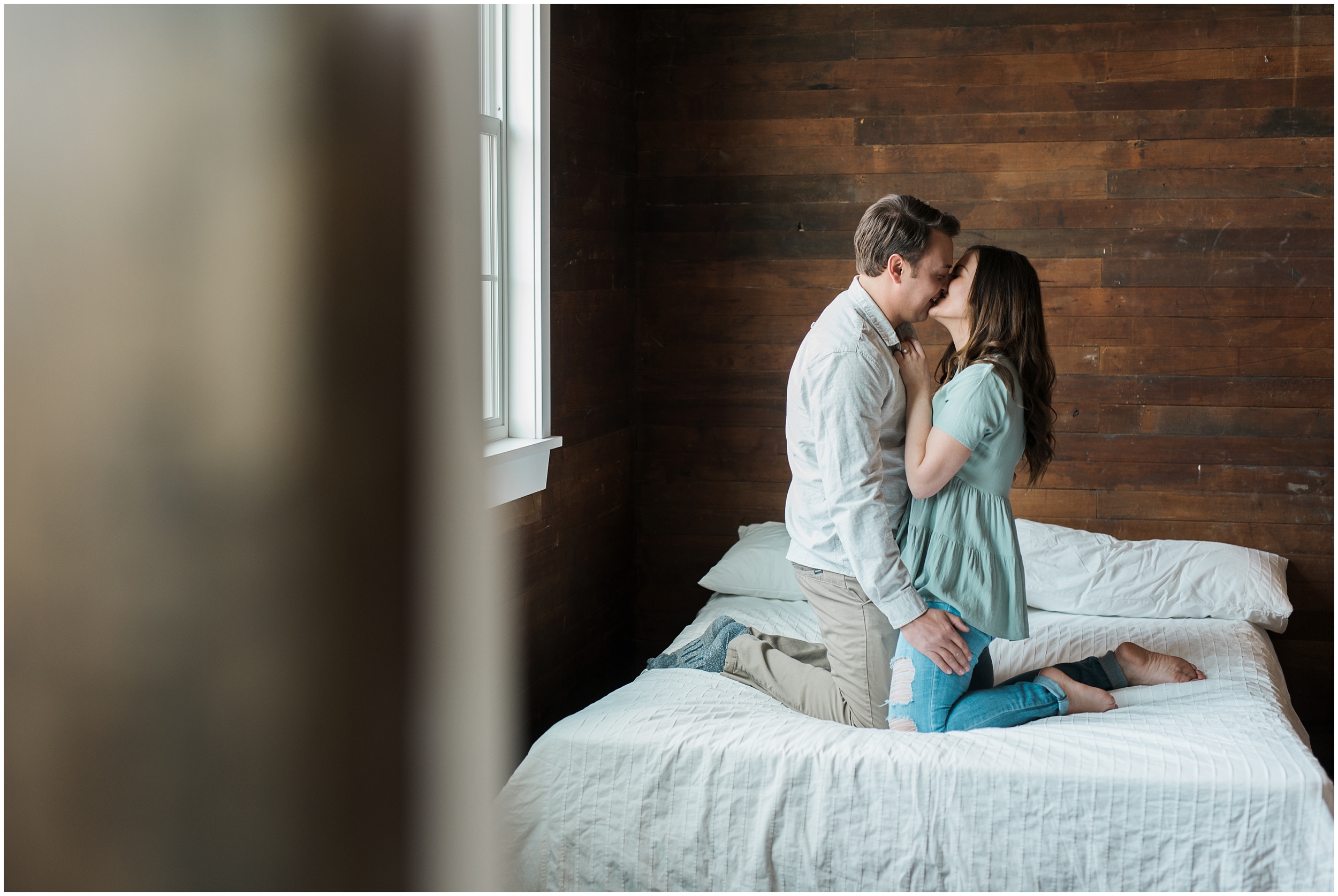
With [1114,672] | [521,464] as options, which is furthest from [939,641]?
[521,464]

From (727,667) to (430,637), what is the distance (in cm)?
204

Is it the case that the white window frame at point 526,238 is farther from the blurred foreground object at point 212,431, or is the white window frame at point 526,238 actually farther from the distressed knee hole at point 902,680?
the blurred foreground object at point 212,431

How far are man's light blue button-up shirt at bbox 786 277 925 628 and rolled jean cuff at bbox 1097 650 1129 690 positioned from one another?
0.53 m

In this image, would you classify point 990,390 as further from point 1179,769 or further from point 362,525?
point 362,525

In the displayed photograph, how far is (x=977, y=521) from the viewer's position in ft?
6.05

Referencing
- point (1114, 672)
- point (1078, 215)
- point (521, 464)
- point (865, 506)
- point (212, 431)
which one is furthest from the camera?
point (1078, 215)

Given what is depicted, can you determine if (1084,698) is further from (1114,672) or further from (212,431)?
(212,431)

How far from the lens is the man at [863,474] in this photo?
5.71 feet

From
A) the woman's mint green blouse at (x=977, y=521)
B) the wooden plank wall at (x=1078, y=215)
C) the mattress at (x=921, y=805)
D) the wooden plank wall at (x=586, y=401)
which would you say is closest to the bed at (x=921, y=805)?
the mattress at (x=921, y=805)

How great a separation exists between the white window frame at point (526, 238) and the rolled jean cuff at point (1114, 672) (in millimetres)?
1325

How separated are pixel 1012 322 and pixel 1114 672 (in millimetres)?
754

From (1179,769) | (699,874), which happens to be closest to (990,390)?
(1179,769)

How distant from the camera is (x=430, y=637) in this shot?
0.11m

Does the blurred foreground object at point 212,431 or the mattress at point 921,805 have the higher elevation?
the blurred foreground object at point 212,431
